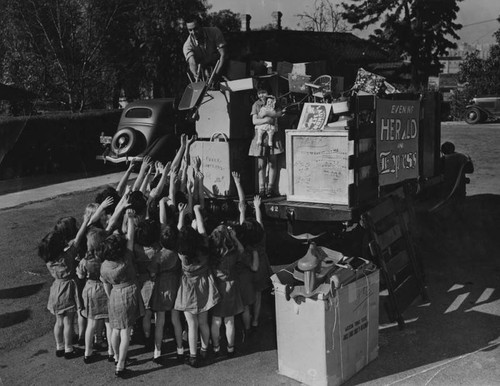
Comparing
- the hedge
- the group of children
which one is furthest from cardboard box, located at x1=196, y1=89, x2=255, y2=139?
the hedge

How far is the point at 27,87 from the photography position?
61.1 ft

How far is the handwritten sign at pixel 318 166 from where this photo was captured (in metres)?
5.73

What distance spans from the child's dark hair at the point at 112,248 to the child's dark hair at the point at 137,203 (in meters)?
0.69

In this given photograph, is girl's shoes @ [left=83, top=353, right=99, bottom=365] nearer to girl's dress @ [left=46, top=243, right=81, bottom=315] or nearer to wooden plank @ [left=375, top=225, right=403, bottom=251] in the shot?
girl's dress @ [left=46, top=243, right=81, bottom=315]

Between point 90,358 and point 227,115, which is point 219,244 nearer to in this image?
point 90,358

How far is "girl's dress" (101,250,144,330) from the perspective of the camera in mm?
4809

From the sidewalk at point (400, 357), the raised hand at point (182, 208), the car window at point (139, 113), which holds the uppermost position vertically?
A: the car window at point (139, 113)

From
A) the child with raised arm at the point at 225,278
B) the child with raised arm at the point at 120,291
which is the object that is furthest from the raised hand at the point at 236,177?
the child with raised arm at the point at 120,291

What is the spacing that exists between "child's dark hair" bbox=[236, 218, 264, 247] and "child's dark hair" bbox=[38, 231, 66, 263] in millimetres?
1587

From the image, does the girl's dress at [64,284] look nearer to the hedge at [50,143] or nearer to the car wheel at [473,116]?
the hedge at [50,143]

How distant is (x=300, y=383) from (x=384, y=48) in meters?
31.9

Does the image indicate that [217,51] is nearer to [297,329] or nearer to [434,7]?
[297,329]

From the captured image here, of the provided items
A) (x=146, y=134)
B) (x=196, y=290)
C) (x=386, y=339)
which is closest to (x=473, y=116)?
(x=146, y=134)

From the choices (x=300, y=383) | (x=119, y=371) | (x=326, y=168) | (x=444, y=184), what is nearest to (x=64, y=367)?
(x=119, y=371)
